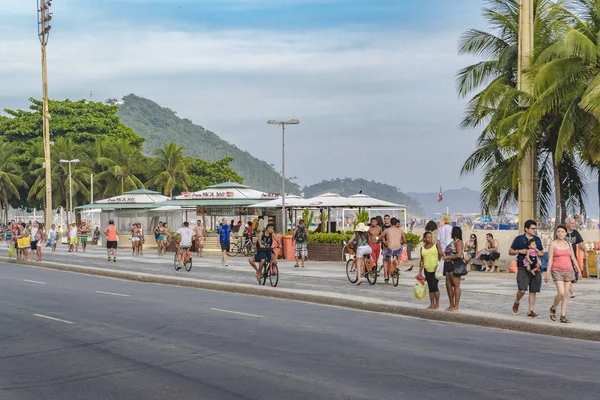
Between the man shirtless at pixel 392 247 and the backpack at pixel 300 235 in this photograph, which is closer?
the man shirtless at pixel 392 247

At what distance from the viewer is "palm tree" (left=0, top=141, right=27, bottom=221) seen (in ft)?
297

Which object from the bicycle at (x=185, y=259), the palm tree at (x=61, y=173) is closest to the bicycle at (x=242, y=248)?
the bicycle at (x=185, y=259)

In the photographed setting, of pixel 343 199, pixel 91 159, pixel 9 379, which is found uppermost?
pixel 91 159

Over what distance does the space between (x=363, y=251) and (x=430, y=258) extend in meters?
7.21

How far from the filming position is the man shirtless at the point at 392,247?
993 inches

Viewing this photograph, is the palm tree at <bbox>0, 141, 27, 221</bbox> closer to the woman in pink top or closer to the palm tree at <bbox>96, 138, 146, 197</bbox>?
the palm tree at <bbox>96, 138, 146, 197</bbox>

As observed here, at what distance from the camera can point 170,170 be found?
3728 inches

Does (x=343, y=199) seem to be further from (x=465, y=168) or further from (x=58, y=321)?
(x=58, y=321)

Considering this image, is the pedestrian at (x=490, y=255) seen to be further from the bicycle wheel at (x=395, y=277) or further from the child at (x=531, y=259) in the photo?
the child at (x=531, y=259)

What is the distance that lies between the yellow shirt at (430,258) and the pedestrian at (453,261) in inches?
14.1

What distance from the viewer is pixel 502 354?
13023 mm

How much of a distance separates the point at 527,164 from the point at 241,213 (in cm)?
2682

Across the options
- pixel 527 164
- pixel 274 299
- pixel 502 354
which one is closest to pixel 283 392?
pixel 502 354

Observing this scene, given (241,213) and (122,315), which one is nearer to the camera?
(122,315)
